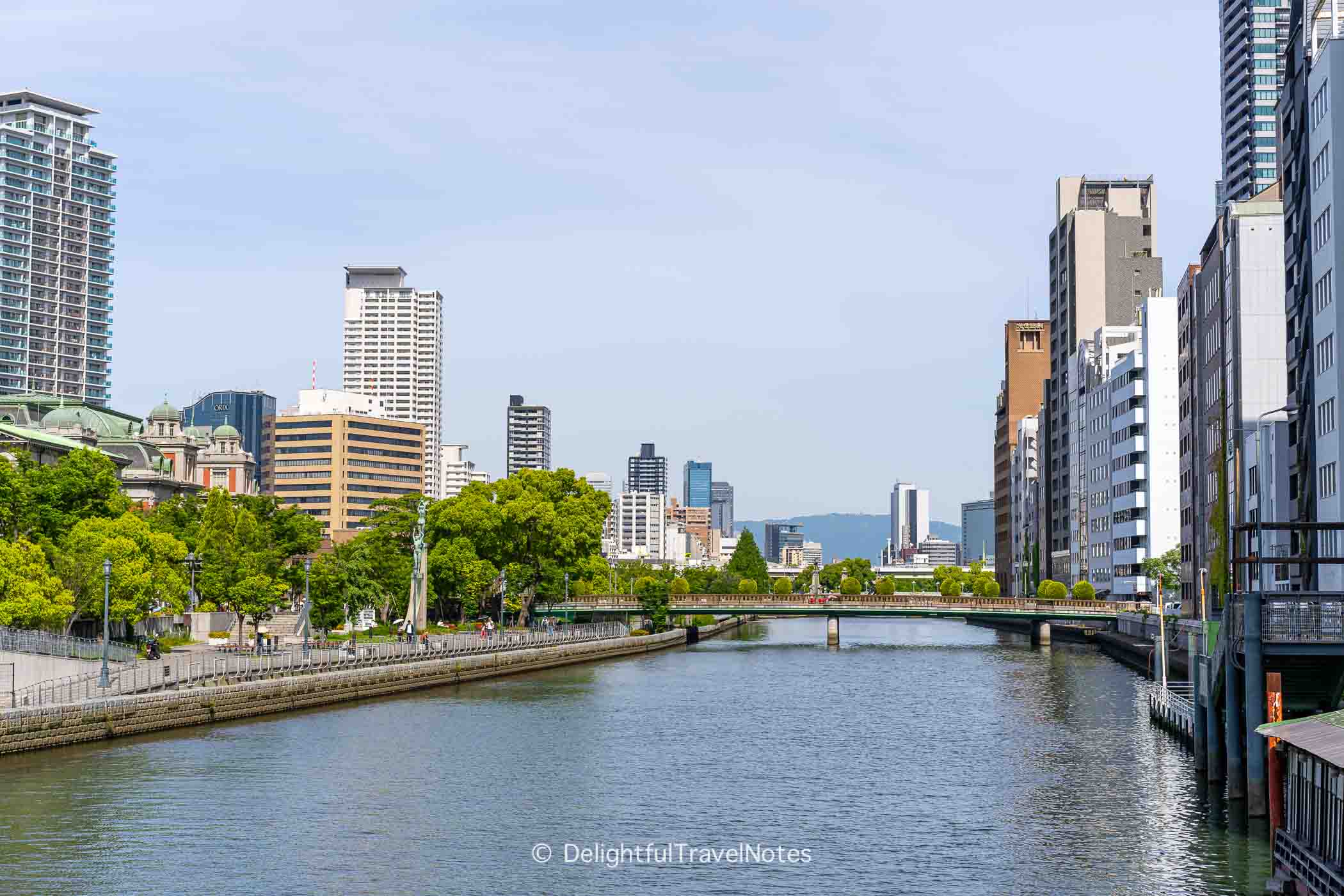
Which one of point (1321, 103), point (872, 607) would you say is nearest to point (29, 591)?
point (1321, 103)

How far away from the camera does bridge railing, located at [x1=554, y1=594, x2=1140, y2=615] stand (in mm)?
175875

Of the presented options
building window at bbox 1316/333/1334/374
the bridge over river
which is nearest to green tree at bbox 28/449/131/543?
the bridge over river

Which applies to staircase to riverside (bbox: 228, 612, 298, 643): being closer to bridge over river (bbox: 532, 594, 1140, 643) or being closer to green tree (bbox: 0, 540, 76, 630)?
bridge over river (bbox: 532, 594, 1140, 643)

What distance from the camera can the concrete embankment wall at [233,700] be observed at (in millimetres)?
65500

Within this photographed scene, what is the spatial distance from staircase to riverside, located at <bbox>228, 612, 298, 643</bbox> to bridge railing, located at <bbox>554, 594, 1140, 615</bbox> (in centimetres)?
2979

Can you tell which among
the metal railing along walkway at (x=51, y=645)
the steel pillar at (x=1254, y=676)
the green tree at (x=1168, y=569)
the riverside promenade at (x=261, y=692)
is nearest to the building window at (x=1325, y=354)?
Result: the steel pillar at (x=1254, y=676)

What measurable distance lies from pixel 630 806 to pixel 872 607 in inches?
4838

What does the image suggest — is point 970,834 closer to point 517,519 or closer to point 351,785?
point 351,785

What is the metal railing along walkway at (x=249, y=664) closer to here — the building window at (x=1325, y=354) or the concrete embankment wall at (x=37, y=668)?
the concrete embankment wall at (x=37, y=668)

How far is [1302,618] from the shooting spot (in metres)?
47.8

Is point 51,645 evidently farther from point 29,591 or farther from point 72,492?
point 72,492

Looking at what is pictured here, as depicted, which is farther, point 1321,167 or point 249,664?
point 249,664

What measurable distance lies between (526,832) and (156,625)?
9236 centimetres

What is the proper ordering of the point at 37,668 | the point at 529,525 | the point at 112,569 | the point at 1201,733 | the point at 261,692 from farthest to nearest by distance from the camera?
the point at 529,525 < the point at 112,569 < the point at 261,692 < the point at 37,668 < the point at 1201,733
